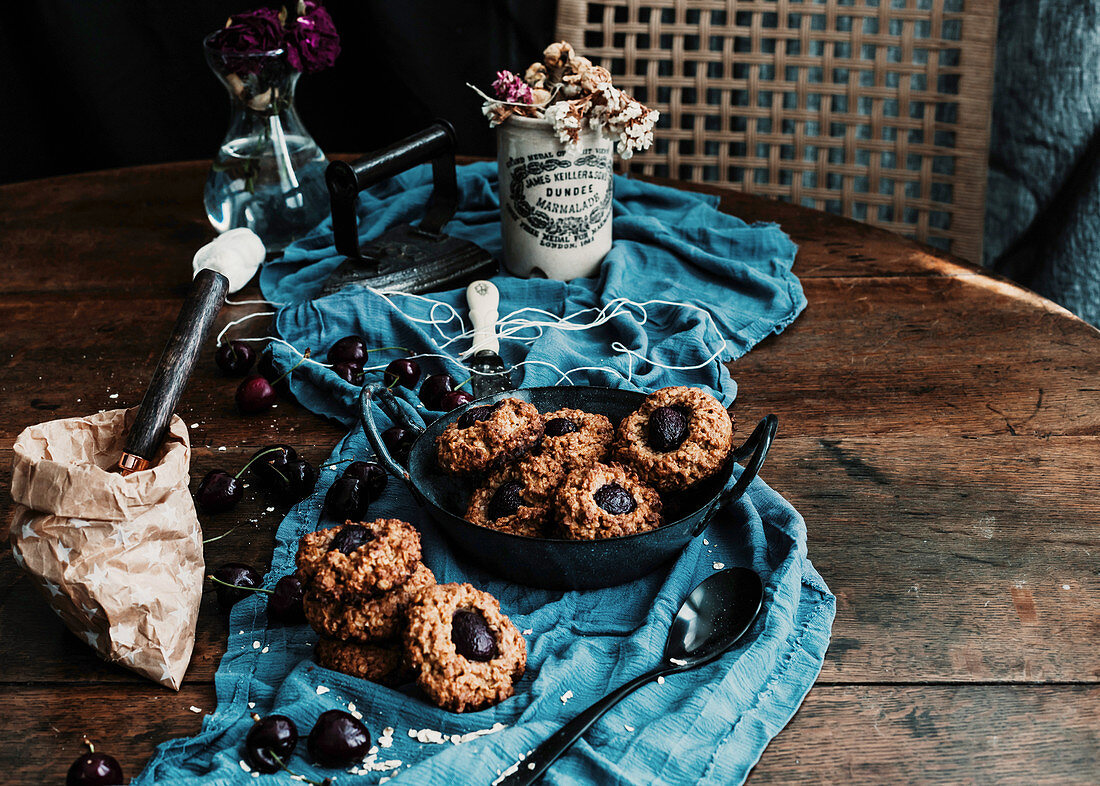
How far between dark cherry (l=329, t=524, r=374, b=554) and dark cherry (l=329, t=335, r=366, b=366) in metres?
0.49

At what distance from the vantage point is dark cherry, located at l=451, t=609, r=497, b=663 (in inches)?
28.4

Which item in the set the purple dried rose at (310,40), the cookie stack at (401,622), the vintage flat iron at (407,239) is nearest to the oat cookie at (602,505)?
the cookie stack at (401,622)

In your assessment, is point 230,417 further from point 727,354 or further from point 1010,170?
point 1010,170

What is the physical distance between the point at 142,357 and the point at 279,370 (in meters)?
0.20

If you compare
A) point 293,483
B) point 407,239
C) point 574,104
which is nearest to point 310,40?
point 407,239

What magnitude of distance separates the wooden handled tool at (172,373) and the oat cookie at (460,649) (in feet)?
0.95

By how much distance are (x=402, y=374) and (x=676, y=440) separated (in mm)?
471

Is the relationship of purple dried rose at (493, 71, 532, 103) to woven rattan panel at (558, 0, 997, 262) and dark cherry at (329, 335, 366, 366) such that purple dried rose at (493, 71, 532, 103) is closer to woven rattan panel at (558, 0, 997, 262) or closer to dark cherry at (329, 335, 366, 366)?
dark cherry at (329, 335, 366, 366)

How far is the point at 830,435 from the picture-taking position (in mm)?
1090

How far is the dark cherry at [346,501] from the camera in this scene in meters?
0.96

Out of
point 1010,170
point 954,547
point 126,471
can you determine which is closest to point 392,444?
point 126,471

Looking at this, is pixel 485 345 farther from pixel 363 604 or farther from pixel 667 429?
pixel 363 604

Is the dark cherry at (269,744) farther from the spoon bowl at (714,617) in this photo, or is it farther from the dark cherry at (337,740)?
the spoon bowl at (714,617)

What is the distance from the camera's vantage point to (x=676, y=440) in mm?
887
